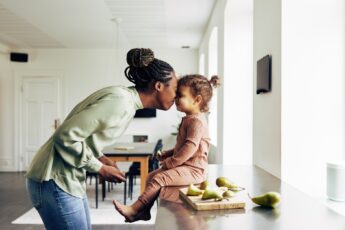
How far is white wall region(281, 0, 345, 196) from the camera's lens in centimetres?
203

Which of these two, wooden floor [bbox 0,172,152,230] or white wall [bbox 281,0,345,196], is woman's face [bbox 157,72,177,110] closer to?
white wall [bbox 281,0,345,196]

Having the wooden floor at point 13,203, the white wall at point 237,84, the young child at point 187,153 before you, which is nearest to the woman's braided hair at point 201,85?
the young child at point 187,153

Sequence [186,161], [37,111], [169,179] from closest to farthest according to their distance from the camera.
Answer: [169,179]
[186,161]
[37,111]

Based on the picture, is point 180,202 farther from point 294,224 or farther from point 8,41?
point 8,41

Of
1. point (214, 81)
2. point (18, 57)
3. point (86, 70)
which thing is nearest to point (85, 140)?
point (214, 81)

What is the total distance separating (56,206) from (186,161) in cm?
66

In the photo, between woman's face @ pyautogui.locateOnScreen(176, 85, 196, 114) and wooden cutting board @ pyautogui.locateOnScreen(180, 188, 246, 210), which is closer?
wooden cutting board @ pyautogui.locateOnScreen(180, 188, 246, 210)

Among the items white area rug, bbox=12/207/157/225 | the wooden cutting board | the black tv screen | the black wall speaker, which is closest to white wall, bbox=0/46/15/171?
the black wall speaker

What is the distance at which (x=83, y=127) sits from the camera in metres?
1.44

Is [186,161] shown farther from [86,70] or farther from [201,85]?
[86,70]

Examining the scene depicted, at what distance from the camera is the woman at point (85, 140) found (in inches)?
57.6

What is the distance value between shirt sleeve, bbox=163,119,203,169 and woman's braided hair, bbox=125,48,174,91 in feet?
1.15

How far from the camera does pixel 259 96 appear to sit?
258 centimetres

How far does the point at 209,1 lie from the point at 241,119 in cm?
159
